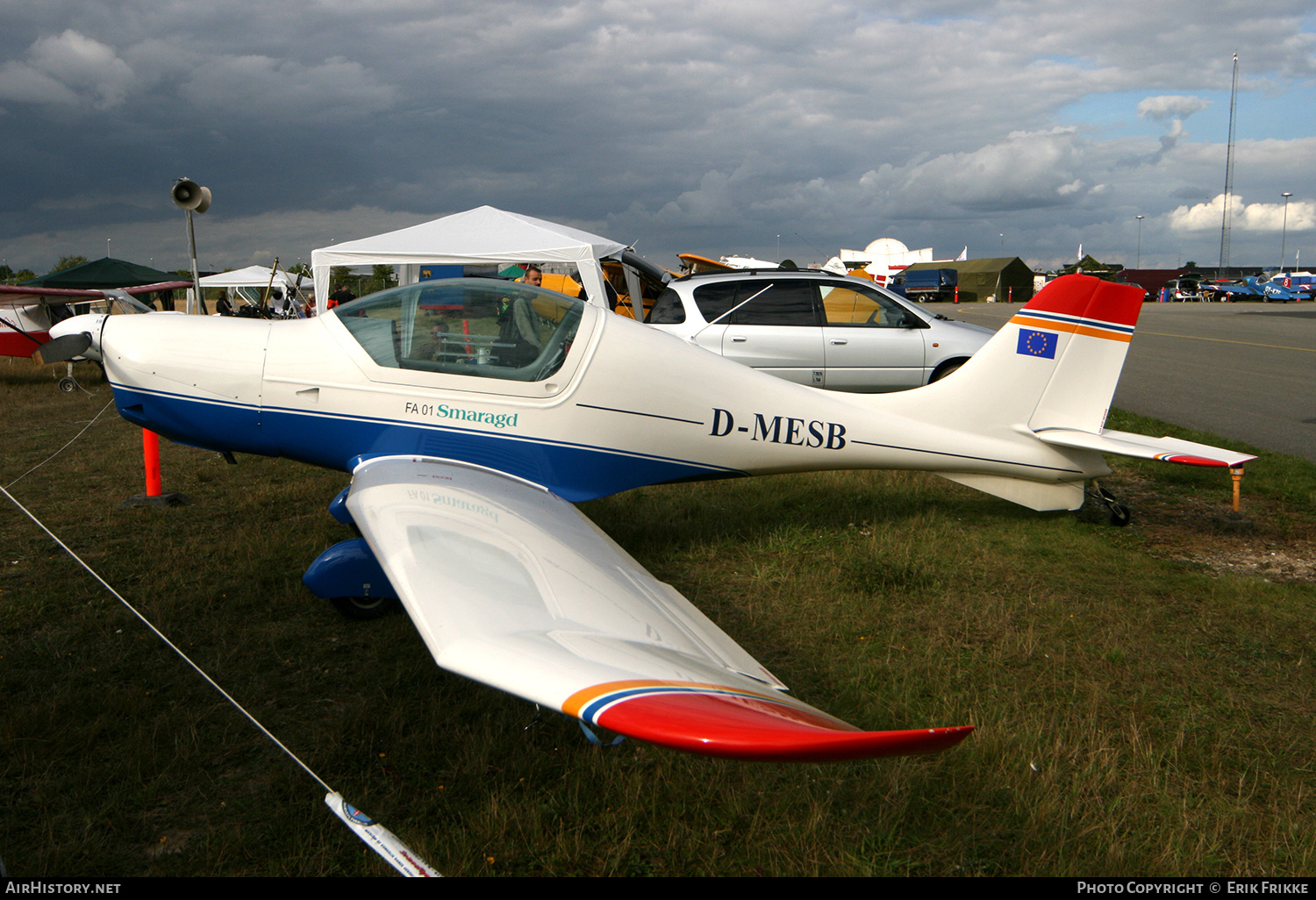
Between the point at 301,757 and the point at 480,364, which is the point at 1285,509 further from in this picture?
the point at 301,757

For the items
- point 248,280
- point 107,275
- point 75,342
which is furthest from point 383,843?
point 248,280

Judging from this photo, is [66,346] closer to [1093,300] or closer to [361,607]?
[361,607]

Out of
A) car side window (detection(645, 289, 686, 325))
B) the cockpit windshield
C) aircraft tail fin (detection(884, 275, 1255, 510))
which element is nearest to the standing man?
car side window (detection(645, 289, 686, 325))

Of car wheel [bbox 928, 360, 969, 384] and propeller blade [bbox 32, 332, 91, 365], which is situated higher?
propeller blade [bbox 32, 332, 91, 365]

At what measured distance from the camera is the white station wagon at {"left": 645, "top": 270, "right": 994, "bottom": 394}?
9.05 meters

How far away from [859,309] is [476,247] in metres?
6.31

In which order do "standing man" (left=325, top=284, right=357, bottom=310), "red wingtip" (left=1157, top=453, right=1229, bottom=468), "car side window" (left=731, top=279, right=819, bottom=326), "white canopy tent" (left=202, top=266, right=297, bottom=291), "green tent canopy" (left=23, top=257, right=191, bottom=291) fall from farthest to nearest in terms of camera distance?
"white canopy tent" (left=202, top=266, right=297, bottom=291) → "standing man" (left=325, top=284, right=357, bottom=310) → "green tent canopy" (left=23, top=257, right=191, bottom=291) → "car side window" (left=731, top=279, right=819, bottom=326) → "red wingtip" (left=1157, top=453, right=1229, bottom=468)

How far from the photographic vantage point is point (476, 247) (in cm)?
1234

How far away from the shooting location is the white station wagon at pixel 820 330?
29.7 feet

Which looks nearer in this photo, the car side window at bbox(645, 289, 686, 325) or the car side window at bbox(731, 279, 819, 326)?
the car side window at bbox(731, 279, 819, 326)

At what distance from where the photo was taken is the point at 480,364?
170 inches

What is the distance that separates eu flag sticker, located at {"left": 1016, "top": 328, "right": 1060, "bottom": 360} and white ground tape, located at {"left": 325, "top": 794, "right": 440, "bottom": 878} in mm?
4705

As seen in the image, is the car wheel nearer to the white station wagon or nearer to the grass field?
the white station wagon

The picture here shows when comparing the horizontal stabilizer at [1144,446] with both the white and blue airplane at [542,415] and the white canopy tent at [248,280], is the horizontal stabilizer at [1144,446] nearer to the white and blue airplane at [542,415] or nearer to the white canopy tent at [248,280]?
the white and blue airplane at [542,415]
